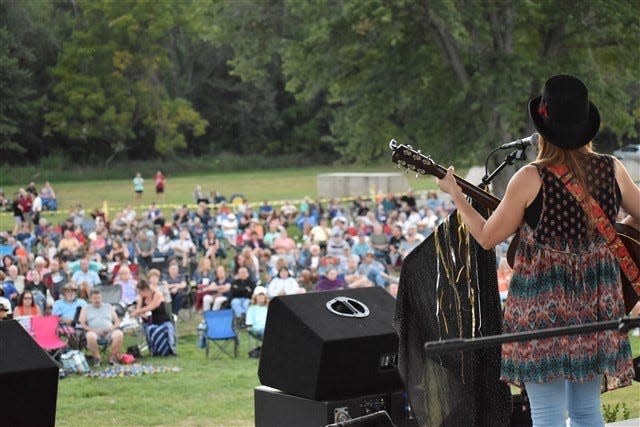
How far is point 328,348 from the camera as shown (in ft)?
16.2

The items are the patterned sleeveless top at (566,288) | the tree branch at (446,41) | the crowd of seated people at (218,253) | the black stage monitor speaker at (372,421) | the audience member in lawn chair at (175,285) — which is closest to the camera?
the patterned sleeveless top at (566,288)

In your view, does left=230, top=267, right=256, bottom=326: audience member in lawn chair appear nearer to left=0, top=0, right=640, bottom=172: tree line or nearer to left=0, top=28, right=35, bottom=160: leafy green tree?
left=0, top=0, right=640, bottom=172: tree line

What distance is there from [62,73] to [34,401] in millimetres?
53447

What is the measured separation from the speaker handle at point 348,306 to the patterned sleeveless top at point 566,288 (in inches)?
61.1

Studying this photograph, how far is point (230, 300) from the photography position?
52.0 ft

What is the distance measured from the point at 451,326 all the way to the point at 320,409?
77 cm

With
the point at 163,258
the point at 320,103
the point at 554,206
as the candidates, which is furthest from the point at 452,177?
the point at 320,103

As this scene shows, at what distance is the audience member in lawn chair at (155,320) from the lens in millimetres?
14469

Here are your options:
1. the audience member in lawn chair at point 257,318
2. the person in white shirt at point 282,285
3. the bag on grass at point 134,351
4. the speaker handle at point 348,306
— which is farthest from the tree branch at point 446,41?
the speaker handle at point 348,306

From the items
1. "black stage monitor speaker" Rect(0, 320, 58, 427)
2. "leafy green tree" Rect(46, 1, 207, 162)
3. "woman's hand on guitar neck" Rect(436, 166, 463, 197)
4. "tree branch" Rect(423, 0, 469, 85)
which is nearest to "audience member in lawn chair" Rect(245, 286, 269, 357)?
"black stage monitor speaker" Rect(0, 320, 58, 427)

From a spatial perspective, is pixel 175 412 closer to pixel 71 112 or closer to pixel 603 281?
pixel 603 281

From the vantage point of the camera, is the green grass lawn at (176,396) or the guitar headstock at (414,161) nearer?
the guitar headstock at (414,161)

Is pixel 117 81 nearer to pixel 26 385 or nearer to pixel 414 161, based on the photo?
pixel 26 385

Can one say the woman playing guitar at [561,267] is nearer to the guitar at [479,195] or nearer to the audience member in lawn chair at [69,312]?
the guitar at [479,195]
